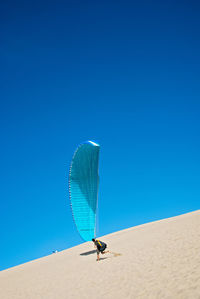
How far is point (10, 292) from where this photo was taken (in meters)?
16.5

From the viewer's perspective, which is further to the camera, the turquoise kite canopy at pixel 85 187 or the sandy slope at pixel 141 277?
the turquoise kite canopy at pixel 85 187

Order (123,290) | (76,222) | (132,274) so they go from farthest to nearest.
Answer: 1. (76,222)
2. (132,274)
3. (123,290)

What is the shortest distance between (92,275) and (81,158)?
6817 millimetres

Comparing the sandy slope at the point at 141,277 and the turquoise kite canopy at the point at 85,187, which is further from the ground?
the turquoise kite canopy at the point at 85,187

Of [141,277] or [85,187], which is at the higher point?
[85,187]

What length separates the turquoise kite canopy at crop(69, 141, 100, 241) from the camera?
17016 millimetres

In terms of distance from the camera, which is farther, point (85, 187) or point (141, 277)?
point (85, 187)

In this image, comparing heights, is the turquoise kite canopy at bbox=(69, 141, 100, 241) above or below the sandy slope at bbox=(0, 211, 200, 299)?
above

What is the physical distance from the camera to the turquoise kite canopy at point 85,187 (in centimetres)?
1702

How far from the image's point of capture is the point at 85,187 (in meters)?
17.6

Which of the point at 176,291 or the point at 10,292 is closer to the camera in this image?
the point at 176,291

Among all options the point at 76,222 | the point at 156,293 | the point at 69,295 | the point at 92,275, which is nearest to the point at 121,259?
the point at 92,275

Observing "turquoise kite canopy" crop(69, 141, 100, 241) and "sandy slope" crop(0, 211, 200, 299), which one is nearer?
"sandy slope" crop(0, 211, 200, 299)

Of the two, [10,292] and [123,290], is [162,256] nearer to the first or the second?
[123,290]
